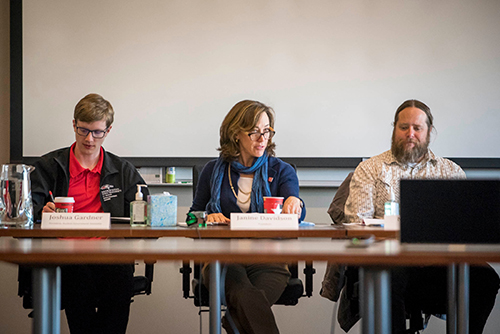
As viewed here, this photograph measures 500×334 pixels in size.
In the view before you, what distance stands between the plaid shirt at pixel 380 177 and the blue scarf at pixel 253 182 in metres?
0.47

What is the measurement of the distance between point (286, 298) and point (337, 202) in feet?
2.28

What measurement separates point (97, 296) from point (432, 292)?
1440 mm

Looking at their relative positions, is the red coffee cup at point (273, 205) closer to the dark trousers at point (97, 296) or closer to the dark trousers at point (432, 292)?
the dark trousers at point (432, 292)

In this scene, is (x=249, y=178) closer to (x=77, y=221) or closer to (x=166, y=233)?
(x=166, y=233)

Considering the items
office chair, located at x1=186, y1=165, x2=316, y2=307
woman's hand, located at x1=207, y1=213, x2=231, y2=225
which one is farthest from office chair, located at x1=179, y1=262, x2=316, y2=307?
woman's hand, located at x1=207, y1=213, x2=231, y2=225

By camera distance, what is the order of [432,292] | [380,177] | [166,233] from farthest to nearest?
[380,177], [432,292], [166,233]

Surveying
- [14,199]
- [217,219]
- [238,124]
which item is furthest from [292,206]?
[14,199]

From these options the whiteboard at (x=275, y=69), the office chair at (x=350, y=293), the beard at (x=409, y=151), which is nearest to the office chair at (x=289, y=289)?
the office chair at (x=350, y=293)

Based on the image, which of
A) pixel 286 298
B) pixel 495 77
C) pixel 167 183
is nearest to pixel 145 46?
pixel 167 183

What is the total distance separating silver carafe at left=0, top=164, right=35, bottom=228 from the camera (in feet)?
6.28

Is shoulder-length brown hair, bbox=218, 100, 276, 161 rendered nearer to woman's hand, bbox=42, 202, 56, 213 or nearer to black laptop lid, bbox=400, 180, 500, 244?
woman's hand, bbox=42, 202, 56, 213

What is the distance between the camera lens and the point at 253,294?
5.90 feet

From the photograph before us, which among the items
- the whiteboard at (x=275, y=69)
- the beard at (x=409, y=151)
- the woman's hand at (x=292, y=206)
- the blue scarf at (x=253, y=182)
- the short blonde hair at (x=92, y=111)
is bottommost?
the woman's hand at (x=292, y=206)

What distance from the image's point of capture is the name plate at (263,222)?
185 centimetres
